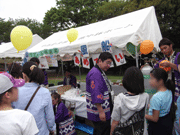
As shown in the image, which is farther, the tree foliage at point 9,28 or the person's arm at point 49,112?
the tree foliage at point 9,28

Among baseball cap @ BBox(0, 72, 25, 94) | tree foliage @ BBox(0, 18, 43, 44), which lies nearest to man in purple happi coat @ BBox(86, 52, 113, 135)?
baseball cap @ BBox(0, 72, 25, 94)

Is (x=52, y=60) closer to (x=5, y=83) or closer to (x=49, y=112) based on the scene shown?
(x=49, y=112)

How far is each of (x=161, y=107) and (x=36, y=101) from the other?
156 cm

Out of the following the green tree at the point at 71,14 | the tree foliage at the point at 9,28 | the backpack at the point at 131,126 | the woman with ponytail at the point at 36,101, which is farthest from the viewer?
the tree foliage at the point at 9,28

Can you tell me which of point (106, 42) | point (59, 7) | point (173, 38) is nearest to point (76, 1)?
point (59, 7)

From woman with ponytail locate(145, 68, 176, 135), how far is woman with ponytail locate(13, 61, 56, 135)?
1294 millimetres

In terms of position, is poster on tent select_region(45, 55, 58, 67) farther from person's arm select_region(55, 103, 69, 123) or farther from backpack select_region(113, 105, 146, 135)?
backpack select_region(113, 105, 146, 135)

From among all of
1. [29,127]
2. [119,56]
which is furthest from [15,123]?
[119,56]

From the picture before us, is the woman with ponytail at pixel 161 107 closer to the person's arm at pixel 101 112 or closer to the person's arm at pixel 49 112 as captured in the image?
the person's arm at pixel 101 112

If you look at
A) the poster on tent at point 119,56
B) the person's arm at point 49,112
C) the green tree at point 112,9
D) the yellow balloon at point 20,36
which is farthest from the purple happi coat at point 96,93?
the green tree at point 112,9

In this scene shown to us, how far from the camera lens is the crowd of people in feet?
3.02

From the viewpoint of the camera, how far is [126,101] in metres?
1.27

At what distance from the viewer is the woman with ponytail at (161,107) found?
1476mm

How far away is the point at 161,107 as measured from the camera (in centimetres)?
Answer: 150
